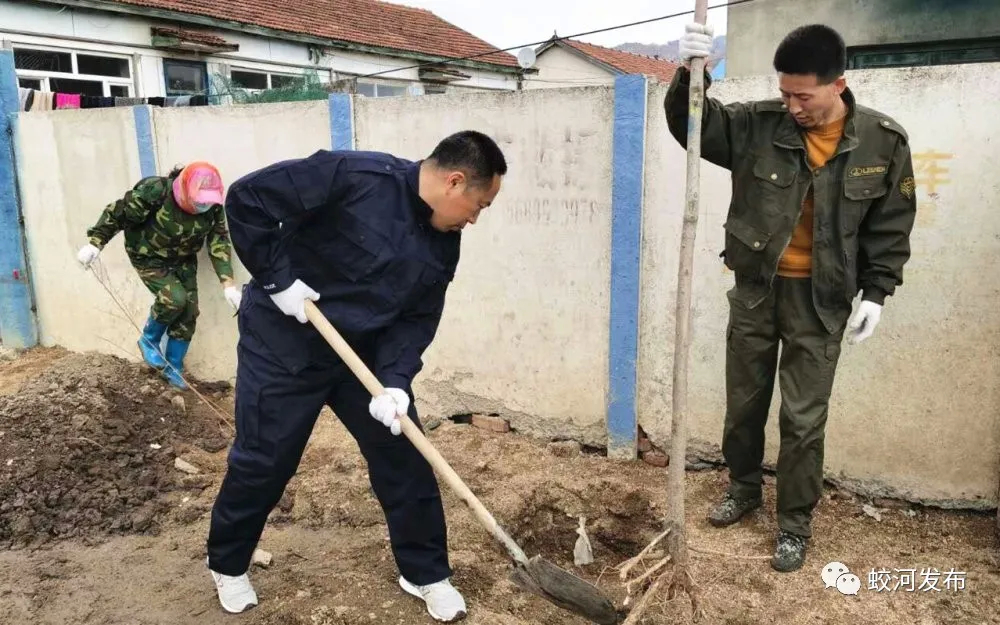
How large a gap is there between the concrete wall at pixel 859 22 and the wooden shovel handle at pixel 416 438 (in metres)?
7.57

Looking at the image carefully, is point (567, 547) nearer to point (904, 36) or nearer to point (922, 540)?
point (922, 540)

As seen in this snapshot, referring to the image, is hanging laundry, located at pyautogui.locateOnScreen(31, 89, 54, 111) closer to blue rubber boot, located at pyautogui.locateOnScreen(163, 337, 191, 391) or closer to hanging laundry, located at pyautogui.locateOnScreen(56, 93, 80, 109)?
hanging laundry, located at pyautogui.locateOnScreen(56, 93, 80, 109)

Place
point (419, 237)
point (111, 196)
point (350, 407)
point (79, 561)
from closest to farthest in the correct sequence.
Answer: point (419, 237) → point (350, 407) → point (79, 561) → point (111, 196)

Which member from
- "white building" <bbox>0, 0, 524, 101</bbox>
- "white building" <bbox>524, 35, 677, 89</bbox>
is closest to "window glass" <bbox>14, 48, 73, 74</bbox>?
"white building" <bbox>0, 0, 524, 101</bbox>

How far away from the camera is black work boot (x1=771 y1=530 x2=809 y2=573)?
297 centimetres

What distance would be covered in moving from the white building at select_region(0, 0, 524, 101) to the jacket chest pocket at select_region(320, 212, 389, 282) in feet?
19.1

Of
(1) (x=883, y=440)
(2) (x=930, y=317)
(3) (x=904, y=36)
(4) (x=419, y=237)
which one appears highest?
(3) (x=904, y=36)

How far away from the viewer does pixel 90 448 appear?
13.7 ft

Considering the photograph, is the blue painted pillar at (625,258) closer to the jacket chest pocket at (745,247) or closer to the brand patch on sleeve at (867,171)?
the jacket chest pocket at (745,247)

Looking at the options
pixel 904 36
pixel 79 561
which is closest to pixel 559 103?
pixel 79 561

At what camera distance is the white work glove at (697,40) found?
253 centimetres

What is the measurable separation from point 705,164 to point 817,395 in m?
1.27

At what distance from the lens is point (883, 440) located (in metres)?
3.47

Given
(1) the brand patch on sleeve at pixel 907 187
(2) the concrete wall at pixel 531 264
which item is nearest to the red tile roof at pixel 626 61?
(2) the concrete wall at pixel 531 264
